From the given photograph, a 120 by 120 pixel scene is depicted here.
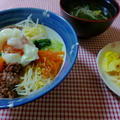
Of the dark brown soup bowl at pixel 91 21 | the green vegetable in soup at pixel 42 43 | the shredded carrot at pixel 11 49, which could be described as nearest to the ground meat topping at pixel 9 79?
the shredded carrot at pixel 11 49

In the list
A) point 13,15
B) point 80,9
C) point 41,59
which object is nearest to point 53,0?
point 80,9

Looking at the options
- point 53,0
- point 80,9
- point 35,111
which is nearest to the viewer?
point 35,111

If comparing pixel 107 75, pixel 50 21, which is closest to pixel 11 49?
pixel 50 21

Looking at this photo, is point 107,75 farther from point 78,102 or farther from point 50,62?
point 50,62

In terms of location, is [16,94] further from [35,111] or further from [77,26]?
[77,26]

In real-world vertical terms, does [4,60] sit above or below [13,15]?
below

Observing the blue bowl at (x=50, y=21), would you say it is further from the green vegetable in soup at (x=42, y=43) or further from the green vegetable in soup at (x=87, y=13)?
the green vegetable in soup at (x=87, y=13)
